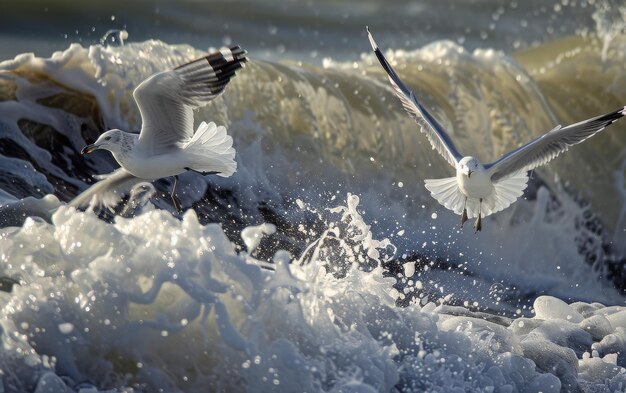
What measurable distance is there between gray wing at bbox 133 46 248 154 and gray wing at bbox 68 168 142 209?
0.38 meters

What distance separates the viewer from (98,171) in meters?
8.52

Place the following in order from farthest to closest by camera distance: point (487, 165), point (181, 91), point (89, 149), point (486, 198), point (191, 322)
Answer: point (486, 198)
point (487, 165)
point (89, 149)
point (181, 91)
point (191, 322)

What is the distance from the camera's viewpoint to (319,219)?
27.3 feet

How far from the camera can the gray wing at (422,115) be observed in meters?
7.14

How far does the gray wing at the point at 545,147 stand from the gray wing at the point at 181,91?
196 centimetres

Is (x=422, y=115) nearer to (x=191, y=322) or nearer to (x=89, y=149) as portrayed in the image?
(x=89, y=149)

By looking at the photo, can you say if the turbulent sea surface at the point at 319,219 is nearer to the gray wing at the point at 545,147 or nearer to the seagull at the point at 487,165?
the seagull at the point at 487,165

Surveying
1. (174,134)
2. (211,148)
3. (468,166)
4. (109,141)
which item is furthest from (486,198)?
(109,141)

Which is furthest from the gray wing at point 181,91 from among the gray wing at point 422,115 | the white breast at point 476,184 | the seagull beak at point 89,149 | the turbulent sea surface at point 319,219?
the white breast at point 476,184

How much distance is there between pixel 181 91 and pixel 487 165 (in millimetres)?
2209

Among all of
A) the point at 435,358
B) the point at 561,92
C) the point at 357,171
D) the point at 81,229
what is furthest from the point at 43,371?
the point at 561,92

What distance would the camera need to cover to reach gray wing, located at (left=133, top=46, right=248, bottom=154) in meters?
5.84

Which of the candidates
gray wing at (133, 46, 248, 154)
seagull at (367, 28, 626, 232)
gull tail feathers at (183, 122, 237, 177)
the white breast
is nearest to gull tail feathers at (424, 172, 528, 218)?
seagull at (367, 28, 626, 232)

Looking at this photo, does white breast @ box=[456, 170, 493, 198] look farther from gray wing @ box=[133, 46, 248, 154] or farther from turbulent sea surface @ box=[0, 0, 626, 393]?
gray wing @ box=[133, 46, 248, 154]
